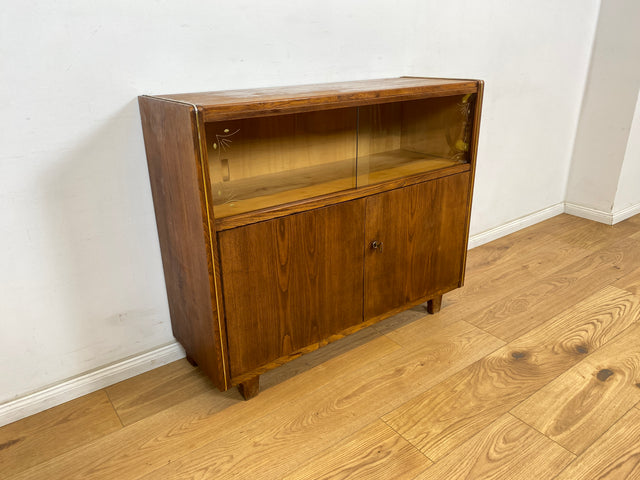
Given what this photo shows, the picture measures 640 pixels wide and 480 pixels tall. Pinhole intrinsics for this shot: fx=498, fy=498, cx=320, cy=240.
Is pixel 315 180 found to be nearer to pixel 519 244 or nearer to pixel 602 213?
pixel 519 244

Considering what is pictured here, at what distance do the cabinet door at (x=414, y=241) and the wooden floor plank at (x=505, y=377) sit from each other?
317 millimetres

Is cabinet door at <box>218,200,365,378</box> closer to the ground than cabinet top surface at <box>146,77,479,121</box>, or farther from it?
closer to the ground

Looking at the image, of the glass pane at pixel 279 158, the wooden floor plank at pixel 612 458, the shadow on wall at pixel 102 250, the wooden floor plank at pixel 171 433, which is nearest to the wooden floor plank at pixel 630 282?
the wooden floor plank at pixel 612 458

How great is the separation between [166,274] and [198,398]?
378 mm

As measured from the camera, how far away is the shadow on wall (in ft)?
4.26

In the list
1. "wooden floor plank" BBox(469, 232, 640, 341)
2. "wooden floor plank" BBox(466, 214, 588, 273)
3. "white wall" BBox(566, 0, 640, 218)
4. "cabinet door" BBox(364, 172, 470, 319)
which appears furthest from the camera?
"white wall" BBox(566, 0, 640, 218)

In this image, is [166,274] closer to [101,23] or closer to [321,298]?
[321,298]

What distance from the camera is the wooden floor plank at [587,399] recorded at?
1.30 metres

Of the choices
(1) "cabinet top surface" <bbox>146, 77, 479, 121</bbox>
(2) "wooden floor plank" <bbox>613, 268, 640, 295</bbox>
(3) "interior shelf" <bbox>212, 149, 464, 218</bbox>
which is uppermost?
(1) "cabinet top surface" <bbox>146, 77, 479, 121</bbox>

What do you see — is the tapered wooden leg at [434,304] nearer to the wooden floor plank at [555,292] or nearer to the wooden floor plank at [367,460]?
the wooden floor plank at [555,292]

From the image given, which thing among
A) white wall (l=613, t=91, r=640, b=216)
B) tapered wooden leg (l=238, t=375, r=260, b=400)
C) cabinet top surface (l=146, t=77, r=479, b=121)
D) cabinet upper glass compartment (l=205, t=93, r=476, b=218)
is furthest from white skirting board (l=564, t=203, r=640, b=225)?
tapered wooden leg (l=238, t=375, r=260, b=400)

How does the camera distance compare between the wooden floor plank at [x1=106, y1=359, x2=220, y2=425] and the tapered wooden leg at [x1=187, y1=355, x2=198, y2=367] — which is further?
the tapered wooden leg at [x1=187, y1=355, x2=198, y2=367]

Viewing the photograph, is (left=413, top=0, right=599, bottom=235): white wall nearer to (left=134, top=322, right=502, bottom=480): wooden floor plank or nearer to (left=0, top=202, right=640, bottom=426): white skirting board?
(left=134, top=322, right=502, bottom=480): wooden floor plank

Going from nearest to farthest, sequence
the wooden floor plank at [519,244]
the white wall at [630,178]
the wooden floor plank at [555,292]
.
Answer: the wooden floor plank at [555,292] → the wooden floor plank at [519,244] → the white wall at [630,178]
